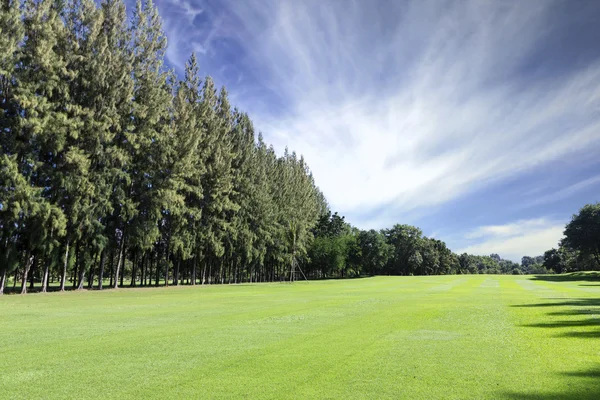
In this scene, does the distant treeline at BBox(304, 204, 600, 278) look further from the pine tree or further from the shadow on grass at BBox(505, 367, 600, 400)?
the shadow on grass at BBox(505, 367, 600, 400)

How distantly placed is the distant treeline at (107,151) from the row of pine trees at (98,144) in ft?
0.37

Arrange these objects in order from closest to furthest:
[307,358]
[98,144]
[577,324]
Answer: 1. [307,358]
2. [577,324]
3. [98,144]

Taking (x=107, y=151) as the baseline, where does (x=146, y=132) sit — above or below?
above

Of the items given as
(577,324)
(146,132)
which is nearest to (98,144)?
(146,132)

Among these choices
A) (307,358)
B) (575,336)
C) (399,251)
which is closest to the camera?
(307,358)

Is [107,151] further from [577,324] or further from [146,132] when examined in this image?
[577,324]

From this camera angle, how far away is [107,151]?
32.2 metres

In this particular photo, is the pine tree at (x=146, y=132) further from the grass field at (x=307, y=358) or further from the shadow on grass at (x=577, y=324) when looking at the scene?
the shadow on grass at (x=577, y=324)

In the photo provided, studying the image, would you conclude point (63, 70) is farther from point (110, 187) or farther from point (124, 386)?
point (124, 386)

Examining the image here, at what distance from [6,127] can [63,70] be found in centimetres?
590

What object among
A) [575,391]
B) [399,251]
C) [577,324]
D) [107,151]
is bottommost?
[575,391]

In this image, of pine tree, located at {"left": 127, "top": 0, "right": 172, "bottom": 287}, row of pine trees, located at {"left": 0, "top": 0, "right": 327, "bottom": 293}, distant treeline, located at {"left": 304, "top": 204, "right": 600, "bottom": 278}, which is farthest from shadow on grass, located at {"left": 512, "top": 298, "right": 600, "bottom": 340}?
distant treeline, located at {"left": 304, "top": 204, "right": 600, "bottom": 278}

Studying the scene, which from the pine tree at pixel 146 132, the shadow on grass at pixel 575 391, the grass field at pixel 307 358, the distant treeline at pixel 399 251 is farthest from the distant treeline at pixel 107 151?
the distant treeline at pixel 399 251

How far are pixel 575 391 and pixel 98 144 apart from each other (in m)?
34.5
